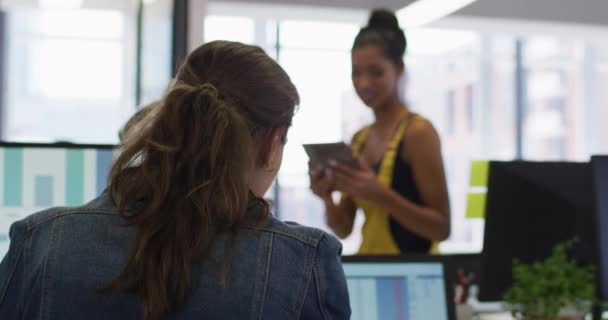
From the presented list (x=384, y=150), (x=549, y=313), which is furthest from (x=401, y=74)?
(x=549, y=313)

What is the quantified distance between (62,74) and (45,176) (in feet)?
20.5

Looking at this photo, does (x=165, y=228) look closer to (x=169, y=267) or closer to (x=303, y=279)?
(x=169, y=267)

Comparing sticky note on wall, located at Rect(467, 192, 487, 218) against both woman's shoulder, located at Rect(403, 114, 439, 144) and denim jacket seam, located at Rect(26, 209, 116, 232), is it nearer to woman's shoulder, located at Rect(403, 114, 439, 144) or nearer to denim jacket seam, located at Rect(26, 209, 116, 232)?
woman's shoulder, located at Rect(403, 114, 439, 144)

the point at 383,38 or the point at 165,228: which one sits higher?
the point at 383,38

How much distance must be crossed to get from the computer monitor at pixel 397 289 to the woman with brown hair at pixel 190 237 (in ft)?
1.41

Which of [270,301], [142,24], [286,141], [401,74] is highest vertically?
[142,24]

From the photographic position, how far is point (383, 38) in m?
2.24

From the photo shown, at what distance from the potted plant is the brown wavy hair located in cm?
88

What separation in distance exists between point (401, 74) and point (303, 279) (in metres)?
1.46

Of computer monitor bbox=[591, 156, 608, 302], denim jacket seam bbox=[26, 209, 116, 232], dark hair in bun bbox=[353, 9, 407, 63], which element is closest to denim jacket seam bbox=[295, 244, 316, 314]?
denim jacket seam bbox=[26, 209, 116, 232]

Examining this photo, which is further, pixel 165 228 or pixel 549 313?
pixel 549 313

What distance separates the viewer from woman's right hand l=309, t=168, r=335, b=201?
2.13m

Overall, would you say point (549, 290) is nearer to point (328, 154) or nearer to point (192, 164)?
point (328, 154)

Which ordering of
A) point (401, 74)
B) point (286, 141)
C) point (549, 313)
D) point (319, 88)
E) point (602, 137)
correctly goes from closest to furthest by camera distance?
point (286, 141) < point (549, 313) < point (401, 74) < point (319, 88) < point (602, 137)
